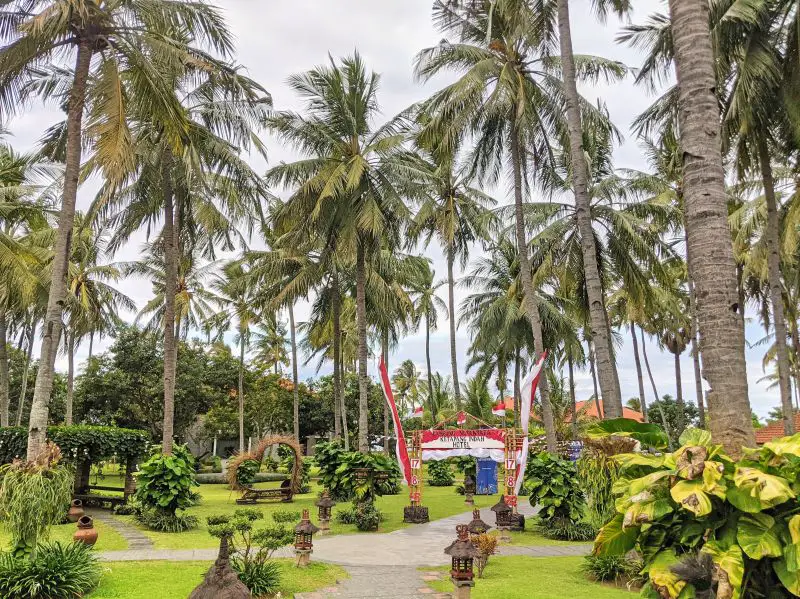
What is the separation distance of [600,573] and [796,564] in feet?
19.0

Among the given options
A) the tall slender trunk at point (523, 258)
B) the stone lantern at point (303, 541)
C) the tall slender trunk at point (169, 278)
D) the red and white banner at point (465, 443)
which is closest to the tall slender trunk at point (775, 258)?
the tall slender trunk at point (523, 258)

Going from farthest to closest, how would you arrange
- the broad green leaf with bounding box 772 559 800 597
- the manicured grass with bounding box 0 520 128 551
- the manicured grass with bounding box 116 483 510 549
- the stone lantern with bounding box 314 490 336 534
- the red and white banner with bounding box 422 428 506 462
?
the red and white banner with bounding box 422 428 506 462, the stone lantern with bounding box 314 490 336 534, the manicured grass with bounding box 116 483 510 549, the manicured grass with bounding box 0 520 128 551, the broad green leaf with bounding box 772 559 800 597

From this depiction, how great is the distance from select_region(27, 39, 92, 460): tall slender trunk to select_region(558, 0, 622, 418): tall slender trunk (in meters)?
8.26

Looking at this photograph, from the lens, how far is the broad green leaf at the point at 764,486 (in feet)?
11.4

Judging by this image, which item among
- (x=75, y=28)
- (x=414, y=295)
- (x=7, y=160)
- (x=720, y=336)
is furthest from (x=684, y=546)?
(x=414, y=295)

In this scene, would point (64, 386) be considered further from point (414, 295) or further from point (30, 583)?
point (30, 583)

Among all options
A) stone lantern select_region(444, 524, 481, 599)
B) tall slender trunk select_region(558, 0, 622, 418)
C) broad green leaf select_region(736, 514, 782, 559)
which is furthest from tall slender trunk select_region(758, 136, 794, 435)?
broad green leaf select_region(736, 514, 782, 559)

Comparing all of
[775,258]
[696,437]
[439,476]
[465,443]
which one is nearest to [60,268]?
[696,437]

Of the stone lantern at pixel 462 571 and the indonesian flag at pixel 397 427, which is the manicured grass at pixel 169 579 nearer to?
the stone lantern at pixel 462 571

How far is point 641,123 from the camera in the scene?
17.3 meters

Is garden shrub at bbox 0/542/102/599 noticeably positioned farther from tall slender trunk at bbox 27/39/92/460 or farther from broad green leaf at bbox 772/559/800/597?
broad green leaf at bbox 772/559/800/597

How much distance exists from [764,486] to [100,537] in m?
11.7

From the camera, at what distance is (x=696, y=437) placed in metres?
4.49

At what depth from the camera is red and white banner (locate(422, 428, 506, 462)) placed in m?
14.1
